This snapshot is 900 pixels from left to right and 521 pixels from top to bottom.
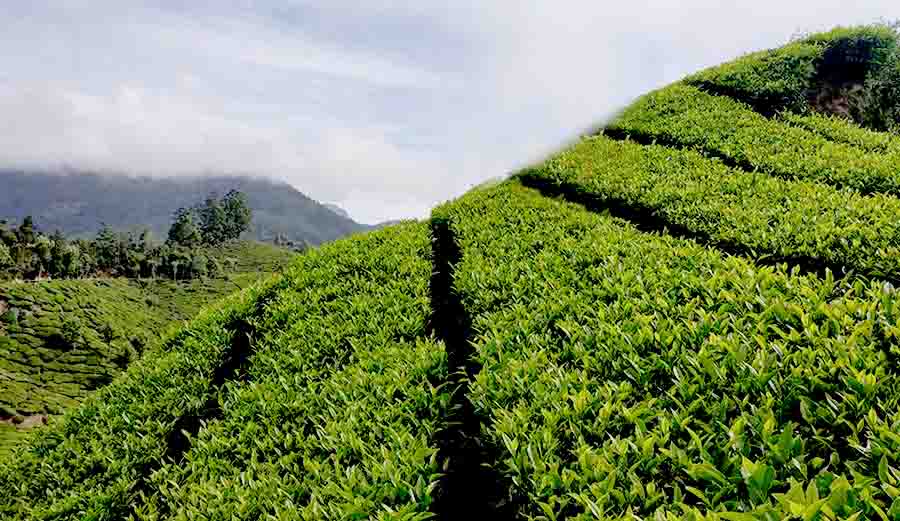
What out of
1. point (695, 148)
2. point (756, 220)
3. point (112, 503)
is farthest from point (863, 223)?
point (112, 503)

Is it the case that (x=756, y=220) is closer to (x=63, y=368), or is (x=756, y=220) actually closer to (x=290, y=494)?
(x=290, y=494)

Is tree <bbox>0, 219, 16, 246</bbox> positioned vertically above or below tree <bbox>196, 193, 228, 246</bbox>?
above

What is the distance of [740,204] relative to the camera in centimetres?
1085

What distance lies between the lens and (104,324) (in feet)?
309

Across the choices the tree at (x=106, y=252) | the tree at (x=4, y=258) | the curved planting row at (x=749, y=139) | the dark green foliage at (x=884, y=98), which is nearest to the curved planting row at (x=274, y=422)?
the curved planting row at (x=749, y=139)

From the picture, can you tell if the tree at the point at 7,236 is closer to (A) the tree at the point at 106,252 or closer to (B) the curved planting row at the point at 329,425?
(A) the tree at the point at 106,252

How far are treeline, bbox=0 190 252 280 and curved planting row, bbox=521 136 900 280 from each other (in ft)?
397

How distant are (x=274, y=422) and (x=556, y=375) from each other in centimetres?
351

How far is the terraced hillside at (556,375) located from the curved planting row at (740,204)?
65 mm

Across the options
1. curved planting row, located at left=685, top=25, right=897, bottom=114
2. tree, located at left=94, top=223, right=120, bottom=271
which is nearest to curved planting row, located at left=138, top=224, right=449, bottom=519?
curved planting row, located at left=685, top=25, right=897, bottom=114

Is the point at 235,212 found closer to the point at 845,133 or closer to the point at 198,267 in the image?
the point at 198,267

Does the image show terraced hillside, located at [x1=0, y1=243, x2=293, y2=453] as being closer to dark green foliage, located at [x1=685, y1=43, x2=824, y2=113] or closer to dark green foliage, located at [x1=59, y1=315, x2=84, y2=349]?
dark green foliage, located at [x1=59, y1=315, x2=84, y2=349]

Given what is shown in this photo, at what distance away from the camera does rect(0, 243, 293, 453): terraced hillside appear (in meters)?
66.6

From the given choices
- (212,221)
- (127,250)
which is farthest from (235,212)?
(127,250)
